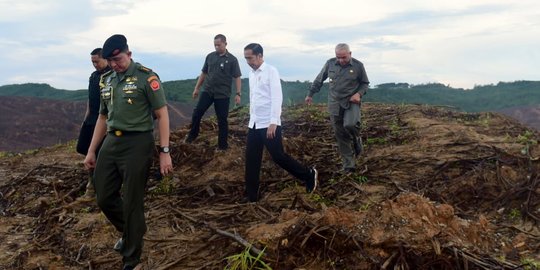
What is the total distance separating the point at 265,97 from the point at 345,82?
4.80 ft

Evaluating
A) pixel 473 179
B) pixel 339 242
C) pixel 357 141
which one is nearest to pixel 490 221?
pixel 473 179

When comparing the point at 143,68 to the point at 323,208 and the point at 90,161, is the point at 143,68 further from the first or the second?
the point at 323,208

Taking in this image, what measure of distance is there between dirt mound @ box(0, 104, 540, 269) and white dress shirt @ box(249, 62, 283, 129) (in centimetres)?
94

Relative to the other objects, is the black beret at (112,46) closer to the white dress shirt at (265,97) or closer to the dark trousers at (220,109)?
the white dress shirt at (265,97)

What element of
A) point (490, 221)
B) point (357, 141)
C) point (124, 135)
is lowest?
point (490, 221)

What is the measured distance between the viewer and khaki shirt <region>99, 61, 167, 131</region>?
4.12 meters

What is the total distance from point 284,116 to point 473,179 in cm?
619

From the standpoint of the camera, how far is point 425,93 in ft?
96.7

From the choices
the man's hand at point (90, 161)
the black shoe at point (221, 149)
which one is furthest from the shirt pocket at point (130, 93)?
the black shoe at point (221, 149)

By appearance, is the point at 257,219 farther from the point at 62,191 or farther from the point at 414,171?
the point at 62,191

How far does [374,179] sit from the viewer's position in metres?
6.67

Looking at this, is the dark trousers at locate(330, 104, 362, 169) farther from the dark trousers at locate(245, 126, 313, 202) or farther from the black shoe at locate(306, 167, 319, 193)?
the dark trousers at locate(245, 126, 313, 202)

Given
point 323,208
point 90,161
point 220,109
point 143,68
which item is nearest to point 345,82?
point 220,109

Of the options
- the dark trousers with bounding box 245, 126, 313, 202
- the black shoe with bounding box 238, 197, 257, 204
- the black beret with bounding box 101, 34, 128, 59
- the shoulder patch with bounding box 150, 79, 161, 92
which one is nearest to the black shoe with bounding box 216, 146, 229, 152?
the black shoe with bounding box 238, 197, 257, 204
